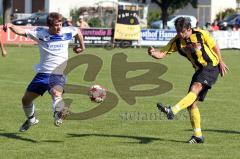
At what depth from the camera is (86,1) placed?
70.2m

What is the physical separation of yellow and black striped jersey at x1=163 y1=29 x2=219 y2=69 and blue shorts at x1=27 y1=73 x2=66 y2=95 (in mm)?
1796

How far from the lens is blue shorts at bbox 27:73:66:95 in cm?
1065

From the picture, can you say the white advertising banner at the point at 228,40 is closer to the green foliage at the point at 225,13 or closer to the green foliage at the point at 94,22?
the green foliage at the point at 94,22

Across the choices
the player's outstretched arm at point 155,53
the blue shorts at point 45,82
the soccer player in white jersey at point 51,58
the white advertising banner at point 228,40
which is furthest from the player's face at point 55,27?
the white advertising banner at point 228,40

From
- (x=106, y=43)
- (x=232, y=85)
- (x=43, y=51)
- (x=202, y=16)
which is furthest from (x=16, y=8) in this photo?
(x=43, y=51)

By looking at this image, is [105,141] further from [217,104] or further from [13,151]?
[217,104]

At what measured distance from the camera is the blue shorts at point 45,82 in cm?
1065

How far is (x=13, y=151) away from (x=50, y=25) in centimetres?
198

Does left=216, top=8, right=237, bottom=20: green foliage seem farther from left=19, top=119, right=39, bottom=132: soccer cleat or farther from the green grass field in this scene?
left=19, top=119, right=39, bottom=132: soccer cleat

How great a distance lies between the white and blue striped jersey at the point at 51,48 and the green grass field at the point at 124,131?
104 cm

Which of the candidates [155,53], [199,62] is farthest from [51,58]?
[199,62]

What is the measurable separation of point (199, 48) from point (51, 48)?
2153 mm

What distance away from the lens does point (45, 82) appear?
1068 cm

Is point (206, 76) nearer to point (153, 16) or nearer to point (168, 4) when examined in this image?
point (168, 4)
